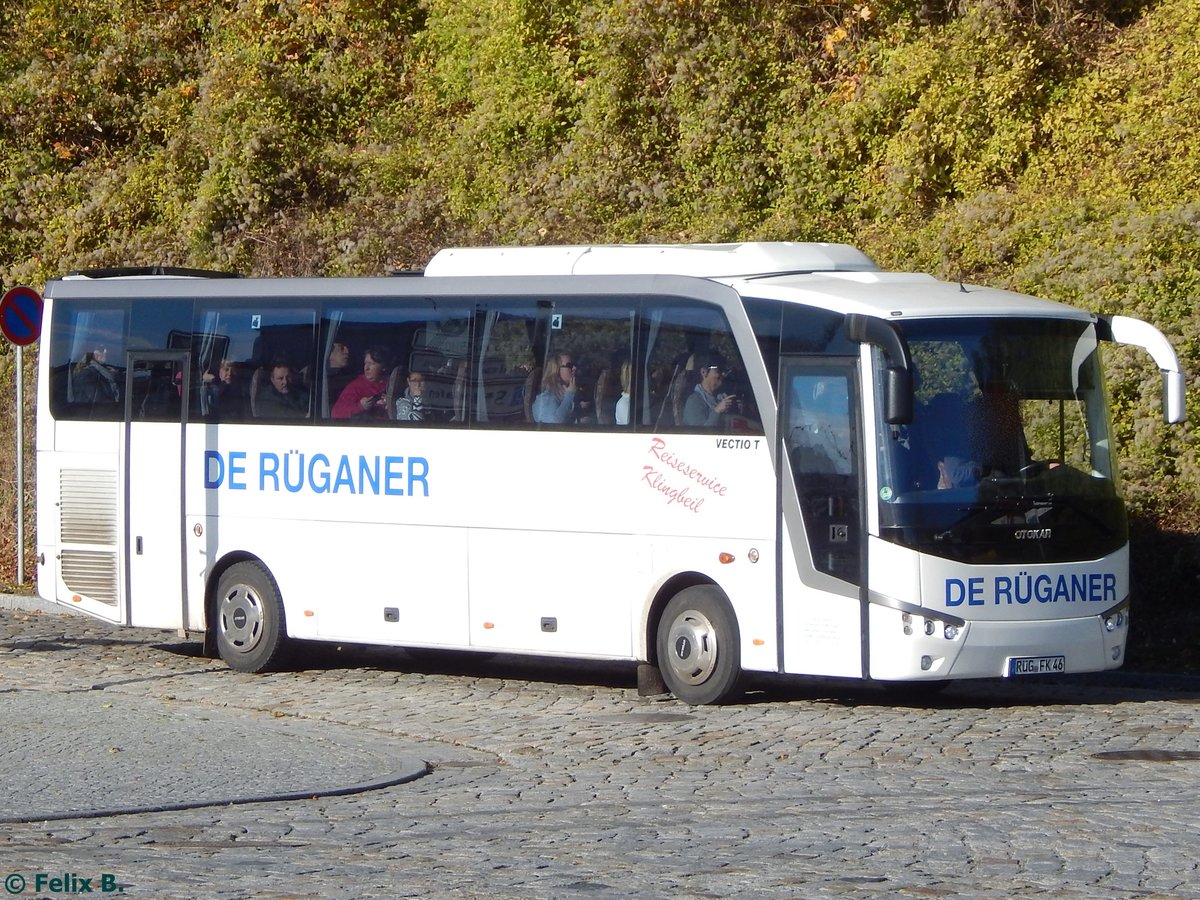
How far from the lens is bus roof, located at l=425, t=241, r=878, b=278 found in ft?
44.5

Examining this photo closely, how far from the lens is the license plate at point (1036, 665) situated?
40.4ft

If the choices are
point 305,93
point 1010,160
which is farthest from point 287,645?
point 305,93

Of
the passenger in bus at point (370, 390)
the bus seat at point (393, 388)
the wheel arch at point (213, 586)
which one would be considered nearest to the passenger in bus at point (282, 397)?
the passenger in bus at point (370, 390)

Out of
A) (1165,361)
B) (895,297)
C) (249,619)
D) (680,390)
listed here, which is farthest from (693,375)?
(249,619)

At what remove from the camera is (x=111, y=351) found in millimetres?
16531

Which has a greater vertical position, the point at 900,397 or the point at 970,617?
the point at 900,397

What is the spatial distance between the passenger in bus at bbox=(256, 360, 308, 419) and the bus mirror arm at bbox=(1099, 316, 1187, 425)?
6.81 metres

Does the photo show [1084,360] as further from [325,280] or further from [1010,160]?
[1010,160]

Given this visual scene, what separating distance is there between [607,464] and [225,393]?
4.03 meters

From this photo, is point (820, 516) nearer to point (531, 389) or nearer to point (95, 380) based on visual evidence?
point (531, 389)

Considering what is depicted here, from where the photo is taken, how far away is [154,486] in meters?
16.2

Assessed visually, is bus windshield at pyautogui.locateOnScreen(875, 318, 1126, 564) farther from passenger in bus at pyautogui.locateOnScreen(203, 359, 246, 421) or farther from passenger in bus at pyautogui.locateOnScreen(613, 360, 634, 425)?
passenger in bus at pyautogui.locateOnScreen(203, 359, 246, 421)

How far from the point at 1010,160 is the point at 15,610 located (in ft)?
42.6

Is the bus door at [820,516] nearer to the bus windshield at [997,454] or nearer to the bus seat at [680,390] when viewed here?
the bus windshield at [997,454]
